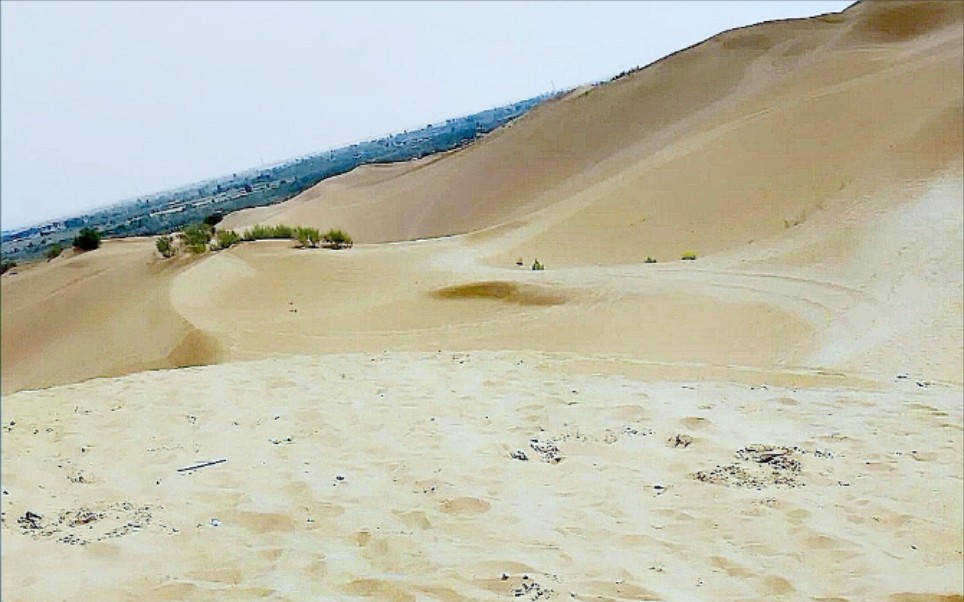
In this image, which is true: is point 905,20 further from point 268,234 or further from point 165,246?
point 165,246

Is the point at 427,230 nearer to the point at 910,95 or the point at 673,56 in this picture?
the point at 673,56

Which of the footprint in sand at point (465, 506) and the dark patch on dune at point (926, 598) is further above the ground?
the footprint in sand at point (465, 506)

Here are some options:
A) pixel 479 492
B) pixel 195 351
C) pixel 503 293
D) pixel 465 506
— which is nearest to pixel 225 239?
pixel 503 293

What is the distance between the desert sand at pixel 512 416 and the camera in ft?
10.8

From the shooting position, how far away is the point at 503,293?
39.7ft

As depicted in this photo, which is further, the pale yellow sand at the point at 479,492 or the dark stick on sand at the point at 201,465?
the dark stick on sand at the point at 201,465

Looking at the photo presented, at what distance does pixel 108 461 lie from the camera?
4680 millimetres

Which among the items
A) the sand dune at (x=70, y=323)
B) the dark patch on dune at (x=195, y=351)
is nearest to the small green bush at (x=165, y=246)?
the dark patch on dune at (x=195, y=351)

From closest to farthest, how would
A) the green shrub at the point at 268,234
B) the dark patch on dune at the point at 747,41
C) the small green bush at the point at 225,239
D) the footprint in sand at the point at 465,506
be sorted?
the footprint in sand at the point at 465,506 → the small green bush at the point at 225,239 → the green shrub at the point at 268,234 → the dark patch on dune at the point at 747,41

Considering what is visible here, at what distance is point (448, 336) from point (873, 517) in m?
6.62

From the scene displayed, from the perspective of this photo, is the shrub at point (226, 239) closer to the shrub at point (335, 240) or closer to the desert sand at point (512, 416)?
the desert sand at point (512, 416)

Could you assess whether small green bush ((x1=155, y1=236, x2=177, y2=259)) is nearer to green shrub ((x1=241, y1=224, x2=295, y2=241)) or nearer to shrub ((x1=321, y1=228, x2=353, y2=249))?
green shrub ((x1=241, y1=224, x2=295, y2=241))

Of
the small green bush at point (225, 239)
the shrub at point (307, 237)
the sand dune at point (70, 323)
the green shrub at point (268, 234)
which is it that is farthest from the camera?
the green shrub at point (268, 234)

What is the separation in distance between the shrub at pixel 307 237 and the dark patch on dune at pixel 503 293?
5732 mm
